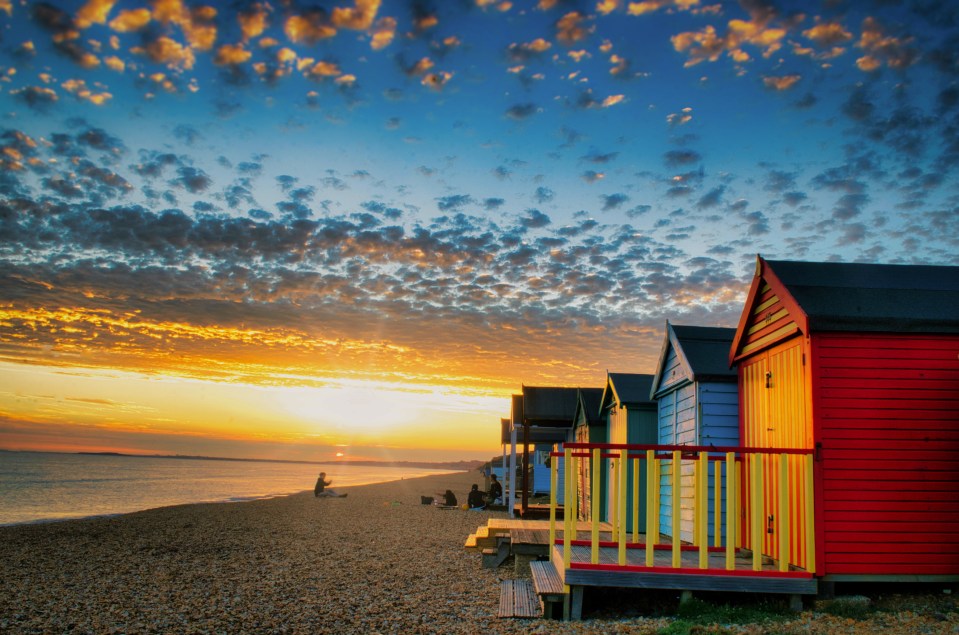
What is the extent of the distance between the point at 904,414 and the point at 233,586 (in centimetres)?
1065

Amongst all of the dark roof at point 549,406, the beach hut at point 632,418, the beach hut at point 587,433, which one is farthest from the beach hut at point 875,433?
the dark roof at point 549,406

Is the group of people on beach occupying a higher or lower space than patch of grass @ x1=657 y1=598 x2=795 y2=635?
lower

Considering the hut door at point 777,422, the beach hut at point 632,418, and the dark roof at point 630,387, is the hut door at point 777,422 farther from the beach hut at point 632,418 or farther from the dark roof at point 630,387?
the dark roof at point 630,387

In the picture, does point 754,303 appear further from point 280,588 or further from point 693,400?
point 280,588

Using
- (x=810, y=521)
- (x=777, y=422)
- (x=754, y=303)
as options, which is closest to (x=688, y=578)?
(x=810, y=521)

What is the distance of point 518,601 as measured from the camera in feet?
31.9

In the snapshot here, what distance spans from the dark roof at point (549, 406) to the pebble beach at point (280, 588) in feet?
16.7

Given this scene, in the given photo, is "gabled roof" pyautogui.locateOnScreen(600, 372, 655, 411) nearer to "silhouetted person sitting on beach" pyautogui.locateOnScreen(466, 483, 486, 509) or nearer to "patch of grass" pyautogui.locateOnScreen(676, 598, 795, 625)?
"patch of grass" pyautogui.locateOnScreen(676, 598, 795, 625)

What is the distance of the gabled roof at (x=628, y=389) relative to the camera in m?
17.0

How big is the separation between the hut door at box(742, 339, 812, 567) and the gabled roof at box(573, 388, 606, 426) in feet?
34.4

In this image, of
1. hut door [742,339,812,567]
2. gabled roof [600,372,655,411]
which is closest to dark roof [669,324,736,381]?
hut door [742,339,812,567]

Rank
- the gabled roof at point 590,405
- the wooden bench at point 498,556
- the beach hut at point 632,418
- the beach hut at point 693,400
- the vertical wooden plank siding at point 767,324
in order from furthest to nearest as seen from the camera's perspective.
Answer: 1. the gabled roof at point 590,405
2. the beach hut at point 632,418
3. the wooden bench at point 498,556
4. the beach hut at point 693,400
5. the vertical wooden plank siding at point 767,324

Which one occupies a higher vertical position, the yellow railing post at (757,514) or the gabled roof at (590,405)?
the gabled roof at (590,405)

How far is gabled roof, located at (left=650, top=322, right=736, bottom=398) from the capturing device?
11867 millimetres
